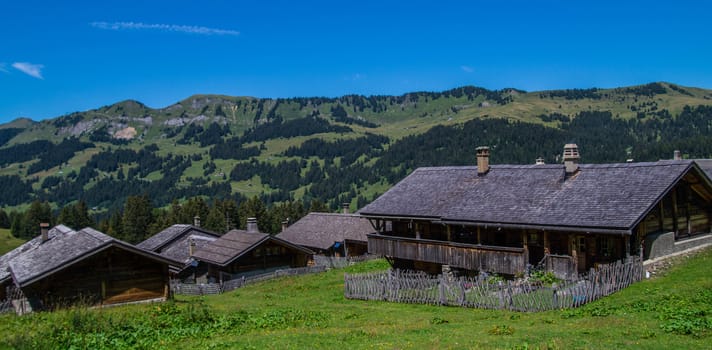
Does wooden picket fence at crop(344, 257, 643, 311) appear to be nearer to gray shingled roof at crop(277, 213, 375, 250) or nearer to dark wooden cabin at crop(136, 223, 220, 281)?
dark wooden cabin at crop(136, 223, 220, 281)

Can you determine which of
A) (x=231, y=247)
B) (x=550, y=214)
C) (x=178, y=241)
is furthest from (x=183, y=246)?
(x=550, y=214)

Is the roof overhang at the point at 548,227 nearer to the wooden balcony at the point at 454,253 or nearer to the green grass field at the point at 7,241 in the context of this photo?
Answer: the wooden balcony at the point at 454,253

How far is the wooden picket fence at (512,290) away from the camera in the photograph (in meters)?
21.5

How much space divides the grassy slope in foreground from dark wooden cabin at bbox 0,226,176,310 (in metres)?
4.72

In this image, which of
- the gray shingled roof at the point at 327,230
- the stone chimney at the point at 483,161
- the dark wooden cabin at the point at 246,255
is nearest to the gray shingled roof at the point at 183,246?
the dark wooden cabin at the point at 246,255

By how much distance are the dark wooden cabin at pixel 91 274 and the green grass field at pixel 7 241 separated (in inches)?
3689

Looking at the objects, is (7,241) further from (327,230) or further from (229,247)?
(229,247)

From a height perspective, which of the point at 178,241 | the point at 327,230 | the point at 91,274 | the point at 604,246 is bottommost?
the point at 327,230

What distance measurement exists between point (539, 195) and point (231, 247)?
29.0 meters

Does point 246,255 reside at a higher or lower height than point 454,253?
lower

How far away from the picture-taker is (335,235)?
2530 inches

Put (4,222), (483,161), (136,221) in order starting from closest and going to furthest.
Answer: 1. (483,161)
2. (136,221)
3. (4,222)

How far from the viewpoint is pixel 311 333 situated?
16406mm

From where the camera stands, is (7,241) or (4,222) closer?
(7,241)
